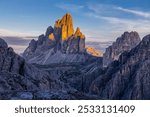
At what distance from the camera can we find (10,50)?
124625mm

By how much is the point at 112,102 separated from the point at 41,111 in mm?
5287

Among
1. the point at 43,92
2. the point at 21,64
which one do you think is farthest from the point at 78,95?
the point at 21,64

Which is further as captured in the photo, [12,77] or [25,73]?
[25,73]

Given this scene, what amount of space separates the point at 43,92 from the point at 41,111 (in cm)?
980

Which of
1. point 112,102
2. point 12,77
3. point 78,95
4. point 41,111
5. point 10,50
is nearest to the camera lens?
point 41,111

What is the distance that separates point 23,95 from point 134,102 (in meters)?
11.0

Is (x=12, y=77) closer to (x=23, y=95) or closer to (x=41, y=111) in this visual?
(x=23, y=95)

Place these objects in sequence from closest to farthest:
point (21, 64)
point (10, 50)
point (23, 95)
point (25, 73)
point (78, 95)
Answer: point (23, 95), point (78, 95), point (25, 73), point (21, 64), point (10, 50)

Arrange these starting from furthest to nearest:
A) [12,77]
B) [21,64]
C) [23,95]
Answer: [21,64] → [12,77] → [23,95]

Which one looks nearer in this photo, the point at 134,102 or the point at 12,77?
the point at 134,102

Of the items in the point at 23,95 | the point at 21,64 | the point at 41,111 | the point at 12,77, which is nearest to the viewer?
the point at 41,111

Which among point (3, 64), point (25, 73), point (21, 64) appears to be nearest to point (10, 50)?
point (3, 64)

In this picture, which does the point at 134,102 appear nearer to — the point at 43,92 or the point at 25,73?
the point at 43,92

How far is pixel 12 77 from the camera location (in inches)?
2172
